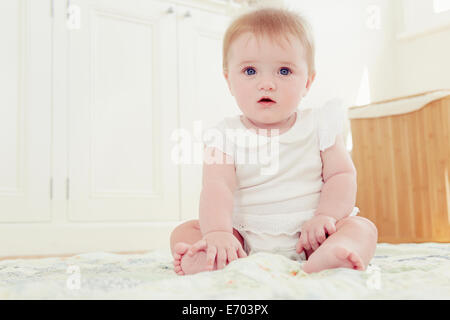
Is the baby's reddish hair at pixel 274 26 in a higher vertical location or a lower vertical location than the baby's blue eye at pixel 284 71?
higher

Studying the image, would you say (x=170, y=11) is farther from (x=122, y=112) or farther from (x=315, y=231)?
(x=315, y=231)

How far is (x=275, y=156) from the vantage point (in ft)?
2.84

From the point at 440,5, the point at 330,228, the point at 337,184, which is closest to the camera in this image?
the point at 330,228

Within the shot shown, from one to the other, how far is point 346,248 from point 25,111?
1299 millimetres

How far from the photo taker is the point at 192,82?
6.61ft

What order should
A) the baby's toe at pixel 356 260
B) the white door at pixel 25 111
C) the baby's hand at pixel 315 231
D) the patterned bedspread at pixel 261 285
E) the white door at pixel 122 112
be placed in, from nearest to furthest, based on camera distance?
the patterned bedspread at pixel 261 285 → the baby's toe at pixel 356 260 → the baby's hand at pixel 315 231 → the white door at pixel 25 111 → the white door at pixel 122 112

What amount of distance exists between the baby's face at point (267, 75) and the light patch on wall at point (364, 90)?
1.70 meters

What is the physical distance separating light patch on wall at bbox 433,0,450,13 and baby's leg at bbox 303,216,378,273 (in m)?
1.92

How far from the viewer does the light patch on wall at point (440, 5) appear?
2.31m

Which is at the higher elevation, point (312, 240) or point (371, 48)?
point (371, 48)

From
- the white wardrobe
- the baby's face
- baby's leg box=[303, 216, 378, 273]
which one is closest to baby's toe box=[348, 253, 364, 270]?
baby's leg box=[303, 216, 378, 273]

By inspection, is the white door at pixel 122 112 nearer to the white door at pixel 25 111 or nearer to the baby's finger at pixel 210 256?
the white door at pixel 25 111

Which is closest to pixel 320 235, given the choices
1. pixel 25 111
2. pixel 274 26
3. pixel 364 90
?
pixel 274 26

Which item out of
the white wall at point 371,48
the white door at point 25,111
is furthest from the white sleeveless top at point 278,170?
the white wall at point 371,48
